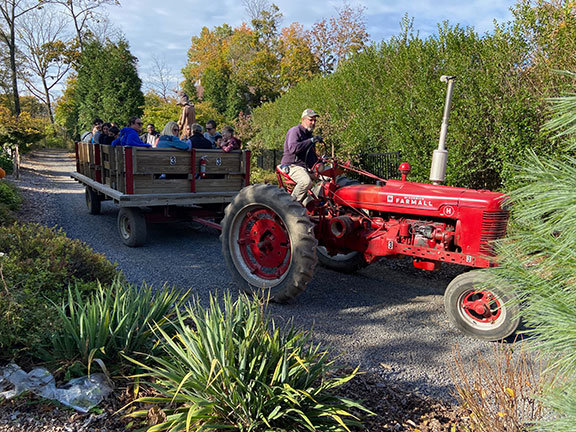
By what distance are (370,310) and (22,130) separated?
15.3m

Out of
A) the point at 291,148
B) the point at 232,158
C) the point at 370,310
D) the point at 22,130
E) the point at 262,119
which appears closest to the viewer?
the point at 370,310

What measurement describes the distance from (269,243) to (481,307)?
2199mm

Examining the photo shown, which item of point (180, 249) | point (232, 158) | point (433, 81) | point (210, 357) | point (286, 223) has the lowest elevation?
point (180, 249)

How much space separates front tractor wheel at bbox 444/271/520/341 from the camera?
357cm

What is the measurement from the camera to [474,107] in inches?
247

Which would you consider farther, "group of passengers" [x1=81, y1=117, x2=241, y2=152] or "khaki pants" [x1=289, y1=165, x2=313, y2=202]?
"group of passengers" [x1=81, y1=117, x2=241, y2=152]

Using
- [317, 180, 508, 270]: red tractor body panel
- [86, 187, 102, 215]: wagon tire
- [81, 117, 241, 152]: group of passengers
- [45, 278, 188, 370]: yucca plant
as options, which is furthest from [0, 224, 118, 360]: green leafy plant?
[86, 187, 102, 215]: wagon tire

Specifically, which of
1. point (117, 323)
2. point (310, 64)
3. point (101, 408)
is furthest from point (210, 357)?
point (310, 64)

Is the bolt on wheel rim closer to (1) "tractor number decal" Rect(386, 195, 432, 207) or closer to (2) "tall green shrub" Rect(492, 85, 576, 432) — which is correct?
(1) "tractor number decal" Rect(386, 195, 432, 207)

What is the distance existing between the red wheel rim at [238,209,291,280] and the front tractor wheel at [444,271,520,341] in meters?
1.66

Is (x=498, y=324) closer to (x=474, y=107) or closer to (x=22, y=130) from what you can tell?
(x=474, y=107)

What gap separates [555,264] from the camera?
1530 millimetres

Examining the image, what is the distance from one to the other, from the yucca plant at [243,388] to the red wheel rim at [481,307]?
5.93 feet

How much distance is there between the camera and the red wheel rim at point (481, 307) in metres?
3.65
